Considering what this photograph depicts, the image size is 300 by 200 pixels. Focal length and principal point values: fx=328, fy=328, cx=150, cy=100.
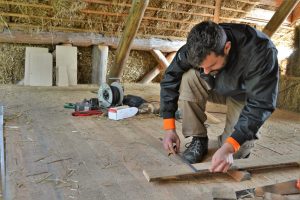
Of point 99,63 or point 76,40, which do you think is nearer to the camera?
point 76,40

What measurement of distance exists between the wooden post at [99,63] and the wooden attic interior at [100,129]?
0.04 m

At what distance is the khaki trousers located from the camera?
6.56 feet

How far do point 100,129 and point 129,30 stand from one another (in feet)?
5.97

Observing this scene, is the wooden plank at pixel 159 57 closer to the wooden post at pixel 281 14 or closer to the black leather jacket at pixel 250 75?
the wooden post at pixel 281 14

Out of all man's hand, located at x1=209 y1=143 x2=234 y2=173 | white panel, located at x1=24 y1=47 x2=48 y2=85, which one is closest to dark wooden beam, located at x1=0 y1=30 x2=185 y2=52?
white panel, located at x1=24 y1=47 x2=48 y2=85

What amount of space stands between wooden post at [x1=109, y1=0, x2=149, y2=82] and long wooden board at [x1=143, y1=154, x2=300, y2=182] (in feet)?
8.44

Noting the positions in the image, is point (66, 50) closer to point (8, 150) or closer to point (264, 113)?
point (8, 150)

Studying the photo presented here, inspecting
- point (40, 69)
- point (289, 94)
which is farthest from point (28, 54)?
point (289, 94)

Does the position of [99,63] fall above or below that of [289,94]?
above

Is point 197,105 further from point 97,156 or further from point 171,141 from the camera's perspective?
point 97,156

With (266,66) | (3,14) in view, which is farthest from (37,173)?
(3,14)

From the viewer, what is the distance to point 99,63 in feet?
19.6

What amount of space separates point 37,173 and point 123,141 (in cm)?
79

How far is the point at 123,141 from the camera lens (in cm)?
239
